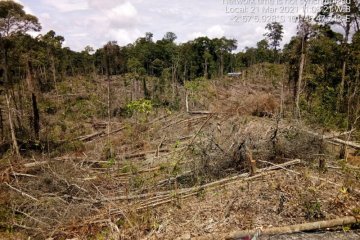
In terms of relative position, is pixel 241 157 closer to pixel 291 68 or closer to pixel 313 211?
pixel 313 211

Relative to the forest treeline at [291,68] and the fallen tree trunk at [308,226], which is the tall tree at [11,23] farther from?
the fallen tree trunk at [308,226]

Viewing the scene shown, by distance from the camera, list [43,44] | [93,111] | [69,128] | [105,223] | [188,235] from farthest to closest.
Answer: [43,44]
[93,111]
[69,128]
[105,223]
[188,235]

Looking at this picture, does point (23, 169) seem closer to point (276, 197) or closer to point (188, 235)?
point (188, 235)

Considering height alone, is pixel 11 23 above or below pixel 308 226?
above

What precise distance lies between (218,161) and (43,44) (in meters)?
22.6

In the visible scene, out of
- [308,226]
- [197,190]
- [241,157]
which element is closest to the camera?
[308,226]

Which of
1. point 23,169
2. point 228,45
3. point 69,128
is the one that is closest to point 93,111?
point 69,128

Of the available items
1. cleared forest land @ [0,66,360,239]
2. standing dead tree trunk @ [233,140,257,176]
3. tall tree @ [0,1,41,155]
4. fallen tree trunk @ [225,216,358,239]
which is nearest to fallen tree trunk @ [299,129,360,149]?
cleared forest land @ [0,66,360,239]

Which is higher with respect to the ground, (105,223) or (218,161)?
(218,161)

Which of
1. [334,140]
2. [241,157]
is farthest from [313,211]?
[334,140]

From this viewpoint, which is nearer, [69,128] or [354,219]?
[354,219]

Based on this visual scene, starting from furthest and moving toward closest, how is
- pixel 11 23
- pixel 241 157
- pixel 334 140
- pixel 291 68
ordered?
pixel 291 68 < pixel 11 23 < pixel 334 140 < pixel 241 157

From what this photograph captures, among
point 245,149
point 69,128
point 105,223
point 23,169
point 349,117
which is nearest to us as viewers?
point 105,223

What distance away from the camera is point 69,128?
17.2 metres
